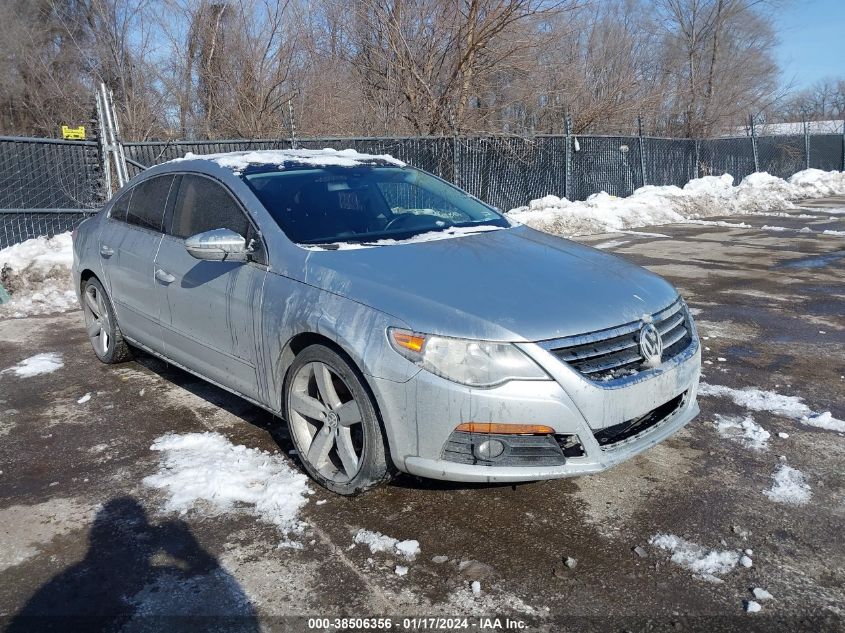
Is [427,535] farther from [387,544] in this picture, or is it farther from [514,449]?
[514,449]

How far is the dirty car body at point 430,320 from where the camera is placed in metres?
2.94

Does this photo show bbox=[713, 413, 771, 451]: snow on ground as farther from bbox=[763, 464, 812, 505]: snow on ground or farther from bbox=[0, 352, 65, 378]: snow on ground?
bbox=[0, 352, 65, 378]: snow on ground

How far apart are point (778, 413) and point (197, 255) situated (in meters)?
3.54

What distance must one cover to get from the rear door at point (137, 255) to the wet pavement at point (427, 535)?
544 millimetres

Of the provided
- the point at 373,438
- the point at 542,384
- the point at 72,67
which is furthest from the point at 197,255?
the point at 72,67

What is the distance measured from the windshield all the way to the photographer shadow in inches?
62.9

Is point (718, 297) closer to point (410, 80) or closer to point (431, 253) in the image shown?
point (431, 253)

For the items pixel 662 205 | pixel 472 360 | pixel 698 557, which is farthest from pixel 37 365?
pixel 662 205

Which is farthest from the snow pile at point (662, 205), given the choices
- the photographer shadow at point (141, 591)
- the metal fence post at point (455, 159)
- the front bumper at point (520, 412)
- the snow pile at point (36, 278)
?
the photographer shadow at point (141, 591)

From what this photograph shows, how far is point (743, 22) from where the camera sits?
3052 centimetres

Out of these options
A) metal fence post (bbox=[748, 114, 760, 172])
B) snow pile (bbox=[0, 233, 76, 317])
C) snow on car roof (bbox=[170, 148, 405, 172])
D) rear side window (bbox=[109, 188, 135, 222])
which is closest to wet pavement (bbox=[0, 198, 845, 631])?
rear side window (bbox=[109, 188, 135, 222])

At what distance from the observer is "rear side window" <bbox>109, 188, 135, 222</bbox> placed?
17.2ft

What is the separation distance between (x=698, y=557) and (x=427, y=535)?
1.11 m

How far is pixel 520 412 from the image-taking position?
290cm
